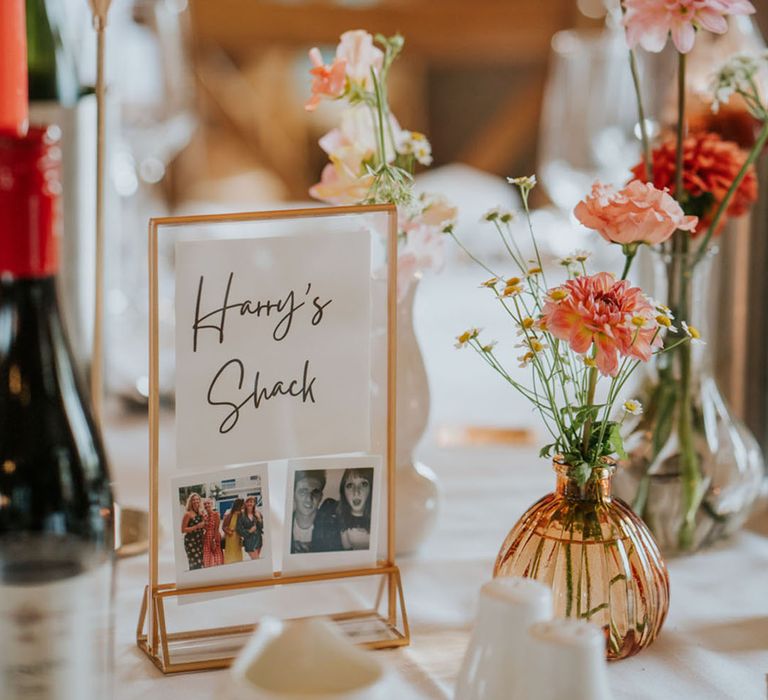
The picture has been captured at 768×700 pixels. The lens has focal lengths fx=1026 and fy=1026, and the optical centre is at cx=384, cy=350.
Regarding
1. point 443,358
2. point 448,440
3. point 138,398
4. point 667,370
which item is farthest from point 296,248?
point 443,358

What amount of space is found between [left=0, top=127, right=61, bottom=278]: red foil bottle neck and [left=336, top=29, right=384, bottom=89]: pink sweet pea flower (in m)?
0.24

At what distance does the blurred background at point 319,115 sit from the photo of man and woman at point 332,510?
1.05 ft

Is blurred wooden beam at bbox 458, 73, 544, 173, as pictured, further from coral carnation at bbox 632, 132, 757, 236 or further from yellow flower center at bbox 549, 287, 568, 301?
yellow flower center at bbox 549, 287, 568, 301

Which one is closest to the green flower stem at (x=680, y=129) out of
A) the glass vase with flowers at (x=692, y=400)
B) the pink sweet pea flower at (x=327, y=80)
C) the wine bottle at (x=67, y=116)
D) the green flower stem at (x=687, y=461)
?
the glass vase with flowers at (x=692, y=400)

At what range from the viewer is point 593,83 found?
4.05 ft

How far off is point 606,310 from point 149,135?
0.88 meters

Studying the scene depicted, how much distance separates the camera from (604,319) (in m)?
0.52

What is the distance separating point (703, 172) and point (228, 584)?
0.42 m

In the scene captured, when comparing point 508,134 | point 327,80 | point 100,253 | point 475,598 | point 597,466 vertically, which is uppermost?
point 508,134

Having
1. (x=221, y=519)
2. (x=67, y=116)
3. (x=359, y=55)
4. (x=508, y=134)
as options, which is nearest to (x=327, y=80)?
(x=359, y=55)

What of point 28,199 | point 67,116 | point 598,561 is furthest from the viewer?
point 67,116

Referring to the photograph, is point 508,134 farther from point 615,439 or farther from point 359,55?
point 615,439

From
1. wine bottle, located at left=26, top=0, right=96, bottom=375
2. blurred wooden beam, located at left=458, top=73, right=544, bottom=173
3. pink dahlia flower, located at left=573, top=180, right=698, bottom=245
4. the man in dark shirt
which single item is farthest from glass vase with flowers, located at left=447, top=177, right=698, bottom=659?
blurred wooden beam, located at left=458, top=73, right=544, bottom=173

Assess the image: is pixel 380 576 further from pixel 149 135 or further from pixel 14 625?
pixel 149 135
